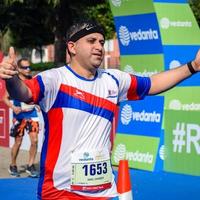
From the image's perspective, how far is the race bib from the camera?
4051 millimetres

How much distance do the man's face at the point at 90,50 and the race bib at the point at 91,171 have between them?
0.60 metres

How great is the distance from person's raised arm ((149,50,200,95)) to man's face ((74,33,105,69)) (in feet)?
1.87

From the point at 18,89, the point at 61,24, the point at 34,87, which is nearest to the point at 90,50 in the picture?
the point at 34,87

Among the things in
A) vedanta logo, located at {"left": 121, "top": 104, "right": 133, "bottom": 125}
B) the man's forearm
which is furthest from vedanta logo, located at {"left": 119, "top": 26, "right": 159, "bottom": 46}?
the man's forearm

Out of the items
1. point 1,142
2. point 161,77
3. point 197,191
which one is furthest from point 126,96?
point 1,142

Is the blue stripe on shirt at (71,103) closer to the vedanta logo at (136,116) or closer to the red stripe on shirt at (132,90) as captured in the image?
the red stripe on shirt at (132,90)

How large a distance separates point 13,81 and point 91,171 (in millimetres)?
912

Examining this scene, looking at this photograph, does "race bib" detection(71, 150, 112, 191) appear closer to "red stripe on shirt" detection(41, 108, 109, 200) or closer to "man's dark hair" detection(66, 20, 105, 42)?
"red stripe on shirt" detection(41, 108, 109, 200)

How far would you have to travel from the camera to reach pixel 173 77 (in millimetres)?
4414

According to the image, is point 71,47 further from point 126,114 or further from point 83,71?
point 126,114

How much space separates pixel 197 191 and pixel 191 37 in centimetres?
291

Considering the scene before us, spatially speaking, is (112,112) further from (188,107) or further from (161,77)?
(188,107)

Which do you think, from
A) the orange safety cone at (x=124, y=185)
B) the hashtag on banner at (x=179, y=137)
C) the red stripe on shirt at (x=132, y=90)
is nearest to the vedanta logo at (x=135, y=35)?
the hashtag on banner at (x=179, y=137)

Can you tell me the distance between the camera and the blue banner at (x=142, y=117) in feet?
34.0
